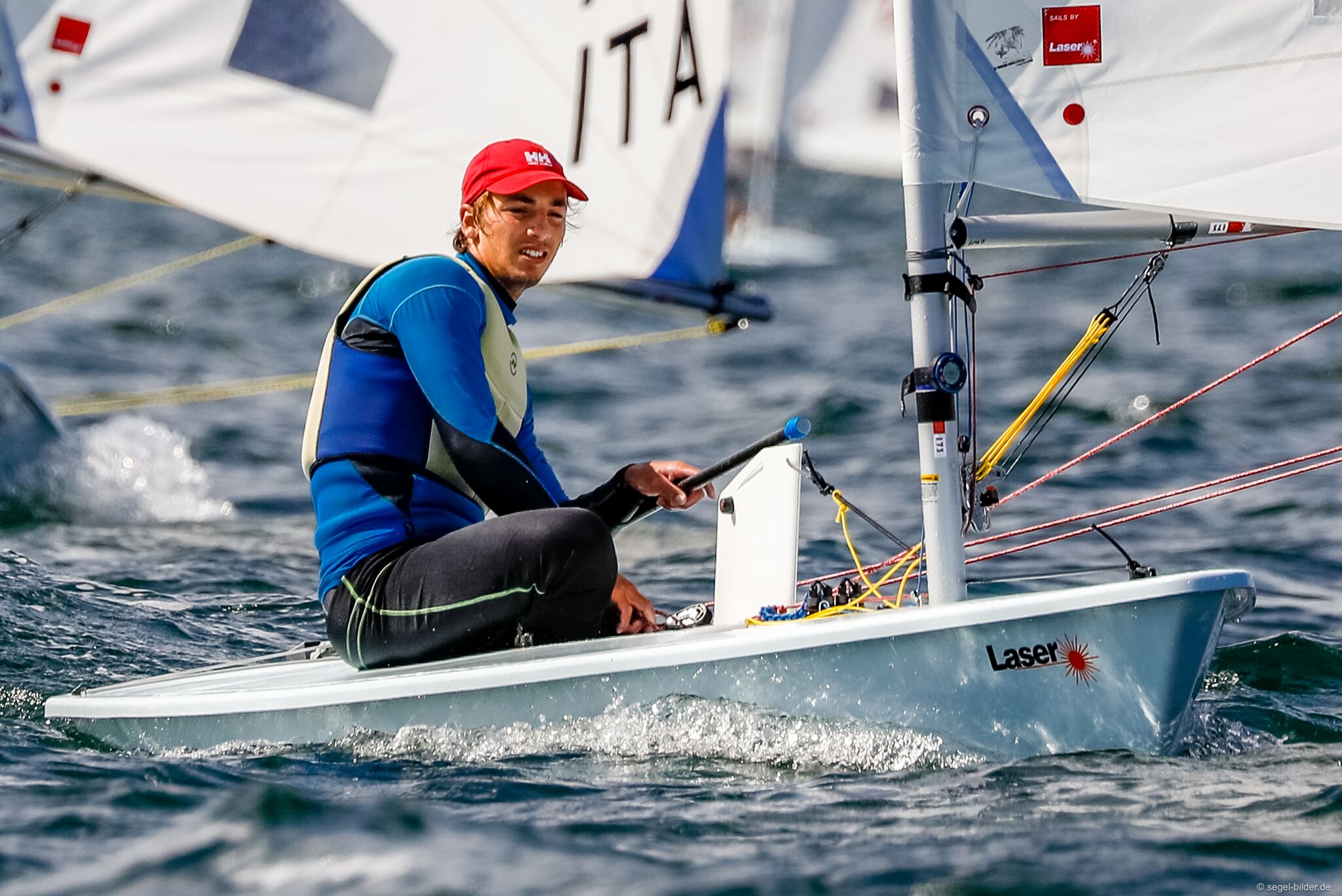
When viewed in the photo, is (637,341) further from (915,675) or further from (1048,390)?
(915,675)


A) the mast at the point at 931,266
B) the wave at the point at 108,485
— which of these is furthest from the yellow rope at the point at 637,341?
the mast at the point at 931,266

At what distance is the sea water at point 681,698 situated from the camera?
2209mm

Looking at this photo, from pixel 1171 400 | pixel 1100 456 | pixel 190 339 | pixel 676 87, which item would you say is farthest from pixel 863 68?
pixel 676 87

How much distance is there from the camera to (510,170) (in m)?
2.72

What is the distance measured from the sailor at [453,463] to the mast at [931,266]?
46 cm

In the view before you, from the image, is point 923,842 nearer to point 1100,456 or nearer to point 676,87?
point 676,87

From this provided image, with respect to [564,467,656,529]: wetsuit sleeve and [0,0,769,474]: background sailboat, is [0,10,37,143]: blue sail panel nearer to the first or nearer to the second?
[0,0,769,474]: background sailboat

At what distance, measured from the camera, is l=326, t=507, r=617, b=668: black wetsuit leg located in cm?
263

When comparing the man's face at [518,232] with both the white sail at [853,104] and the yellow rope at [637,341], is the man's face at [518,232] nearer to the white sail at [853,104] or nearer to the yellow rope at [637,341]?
the yellow rope at [637,341]

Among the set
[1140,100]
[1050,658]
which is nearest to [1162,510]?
[1050,658]

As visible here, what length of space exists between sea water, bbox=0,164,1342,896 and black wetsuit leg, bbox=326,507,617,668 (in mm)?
173

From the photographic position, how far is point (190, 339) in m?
10.1

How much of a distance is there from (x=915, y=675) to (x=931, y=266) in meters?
0.62

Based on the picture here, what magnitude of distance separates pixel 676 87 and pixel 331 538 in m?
2.46
